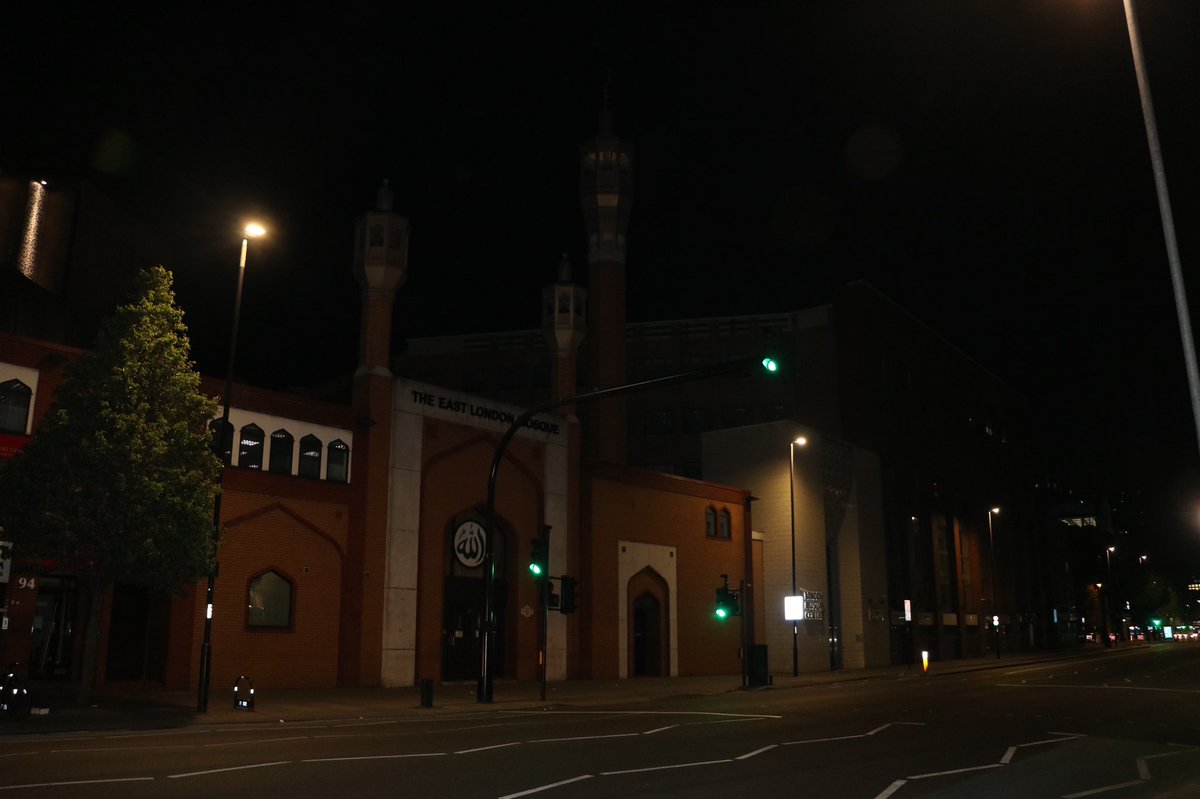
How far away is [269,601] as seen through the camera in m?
28.5

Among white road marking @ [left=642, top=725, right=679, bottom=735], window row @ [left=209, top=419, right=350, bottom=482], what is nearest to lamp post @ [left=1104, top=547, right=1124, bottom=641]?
window row @ [left=209, top=419, right=350, bottom=482]

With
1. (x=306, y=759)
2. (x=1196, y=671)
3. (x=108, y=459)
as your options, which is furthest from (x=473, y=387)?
(x=306, y=759)

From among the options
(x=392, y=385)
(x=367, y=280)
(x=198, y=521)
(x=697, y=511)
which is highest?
(x=367, y=280)

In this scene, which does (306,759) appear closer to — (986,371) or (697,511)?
(697,511)

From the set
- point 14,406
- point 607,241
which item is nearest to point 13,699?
point 14,406

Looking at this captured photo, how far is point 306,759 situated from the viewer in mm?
13281

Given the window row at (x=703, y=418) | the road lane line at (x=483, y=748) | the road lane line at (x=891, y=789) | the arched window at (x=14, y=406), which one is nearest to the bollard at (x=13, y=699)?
the arched window at (x=14, y=406)

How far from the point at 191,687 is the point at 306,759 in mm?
15091

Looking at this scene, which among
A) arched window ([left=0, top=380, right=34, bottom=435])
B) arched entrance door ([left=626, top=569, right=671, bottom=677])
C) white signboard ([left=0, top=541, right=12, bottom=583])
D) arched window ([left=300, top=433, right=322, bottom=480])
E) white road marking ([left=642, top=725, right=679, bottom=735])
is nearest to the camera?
white road marking ([left=642, top=725, right=679, bottom=735])

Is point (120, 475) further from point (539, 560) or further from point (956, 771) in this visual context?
point (956, 771)

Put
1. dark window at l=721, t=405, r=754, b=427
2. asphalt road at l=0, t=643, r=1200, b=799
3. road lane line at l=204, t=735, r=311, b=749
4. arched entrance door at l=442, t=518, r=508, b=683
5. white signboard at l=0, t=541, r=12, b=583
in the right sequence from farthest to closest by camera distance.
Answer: dark window at l=721, t=405, r=754, b=427, arched entrance door at l=442, t=518, r=508, b=683, white signboard at l=0, t=541, r=12, b=583, road lane line at l=204, t=735, r=311, b=749, asphalt road at l=0, t=643, r=1200, b=799

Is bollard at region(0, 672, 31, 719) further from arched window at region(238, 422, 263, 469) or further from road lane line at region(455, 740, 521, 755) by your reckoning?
arched window at region(238, 422, 263, 469)

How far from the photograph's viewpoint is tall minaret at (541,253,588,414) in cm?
4066

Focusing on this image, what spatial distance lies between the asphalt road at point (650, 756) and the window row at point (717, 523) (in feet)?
66.7
